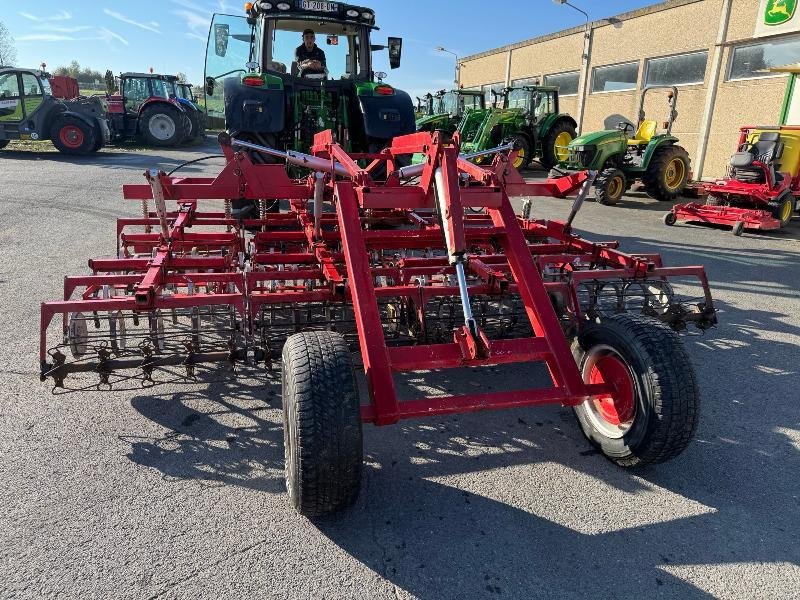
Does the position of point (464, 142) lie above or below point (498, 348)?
above

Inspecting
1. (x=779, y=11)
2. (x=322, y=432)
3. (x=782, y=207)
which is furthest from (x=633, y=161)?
(x=322, y=432)

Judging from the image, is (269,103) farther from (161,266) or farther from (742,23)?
(742,23)

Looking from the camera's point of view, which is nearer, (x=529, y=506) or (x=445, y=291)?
(x=529, y=506)

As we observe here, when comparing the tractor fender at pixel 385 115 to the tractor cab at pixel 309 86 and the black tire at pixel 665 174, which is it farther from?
the black tire at pixel 665 174

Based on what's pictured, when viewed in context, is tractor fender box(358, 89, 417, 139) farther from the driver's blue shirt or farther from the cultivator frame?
the cultivator frame

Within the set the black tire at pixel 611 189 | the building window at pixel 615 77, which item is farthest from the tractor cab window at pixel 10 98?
the building window at pixel 615 77

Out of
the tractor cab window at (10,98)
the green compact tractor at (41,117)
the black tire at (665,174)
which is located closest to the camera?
the black tire at (665,174)

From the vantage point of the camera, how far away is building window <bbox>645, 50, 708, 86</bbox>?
13703 millimetres

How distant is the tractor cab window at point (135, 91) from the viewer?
19.1 metres

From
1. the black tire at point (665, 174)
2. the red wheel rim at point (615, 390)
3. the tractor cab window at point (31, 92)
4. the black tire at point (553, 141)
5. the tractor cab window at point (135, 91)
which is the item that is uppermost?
the tractor cab window at point (135, 91)

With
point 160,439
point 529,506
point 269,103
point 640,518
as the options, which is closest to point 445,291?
point 529,506

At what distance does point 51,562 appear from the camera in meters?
1.92

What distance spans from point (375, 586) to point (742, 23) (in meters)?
15.0

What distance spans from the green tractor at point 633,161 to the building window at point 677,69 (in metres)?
3.63
